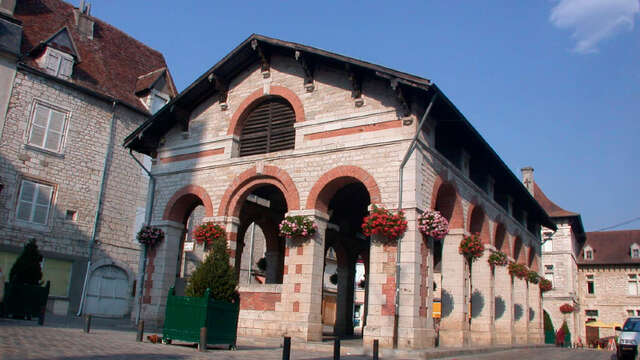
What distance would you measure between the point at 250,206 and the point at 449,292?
310 inches

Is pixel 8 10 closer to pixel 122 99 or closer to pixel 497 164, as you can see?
pixel 122 99

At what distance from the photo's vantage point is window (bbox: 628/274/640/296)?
40.3 meters

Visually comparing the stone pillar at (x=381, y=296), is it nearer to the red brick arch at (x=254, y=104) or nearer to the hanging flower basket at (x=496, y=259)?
the red brick arch at (x=254, y=104)

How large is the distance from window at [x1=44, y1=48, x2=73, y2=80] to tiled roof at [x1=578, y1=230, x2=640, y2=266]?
132 ft

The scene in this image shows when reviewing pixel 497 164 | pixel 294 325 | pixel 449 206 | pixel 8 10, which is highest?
pixel 8 10

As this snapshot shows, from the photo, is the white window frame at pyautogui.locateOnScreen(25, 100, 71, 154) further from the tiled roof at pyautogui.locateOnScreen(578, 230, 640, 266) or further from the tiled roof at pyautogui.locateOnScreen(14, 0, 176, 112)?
the tiled roof at pyautogui.locateOnScreen(578, 230, 640, 266)

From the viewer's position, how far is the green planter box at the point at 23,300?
45.3 ft

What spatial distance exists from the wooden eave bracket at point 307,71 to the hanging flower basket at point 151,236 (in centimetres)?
685

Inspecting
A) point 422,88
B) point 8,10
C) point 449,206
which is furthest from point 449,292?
point 8,10

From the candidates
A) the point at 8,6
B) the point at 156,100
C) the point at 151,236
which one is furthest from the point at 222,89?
the point at 8,6

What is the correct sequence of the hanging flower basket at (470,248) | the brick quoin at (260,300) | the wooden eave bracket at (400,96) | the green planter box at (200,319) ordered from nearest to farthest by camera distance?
1. the green planter box at (200,319)
2. the wooden eave bracket at (400,96)
3. the brick quoin at (260,300)
4. the hanging flower basket at (470,248)

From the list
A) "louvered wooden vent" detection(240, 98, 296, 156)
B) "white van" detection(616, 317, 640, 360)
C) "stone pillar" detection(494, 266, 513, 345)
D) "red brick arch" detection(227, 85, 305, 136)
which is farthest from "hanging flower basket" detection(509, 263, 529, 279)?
"red brick arch" detection(227, 85, 305, 136)

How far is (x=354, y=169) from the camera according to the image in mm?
14148

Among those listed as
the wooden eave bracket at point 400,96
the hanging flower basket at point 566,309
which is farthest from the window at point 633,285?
the wooden eave bracket at point 400,96
